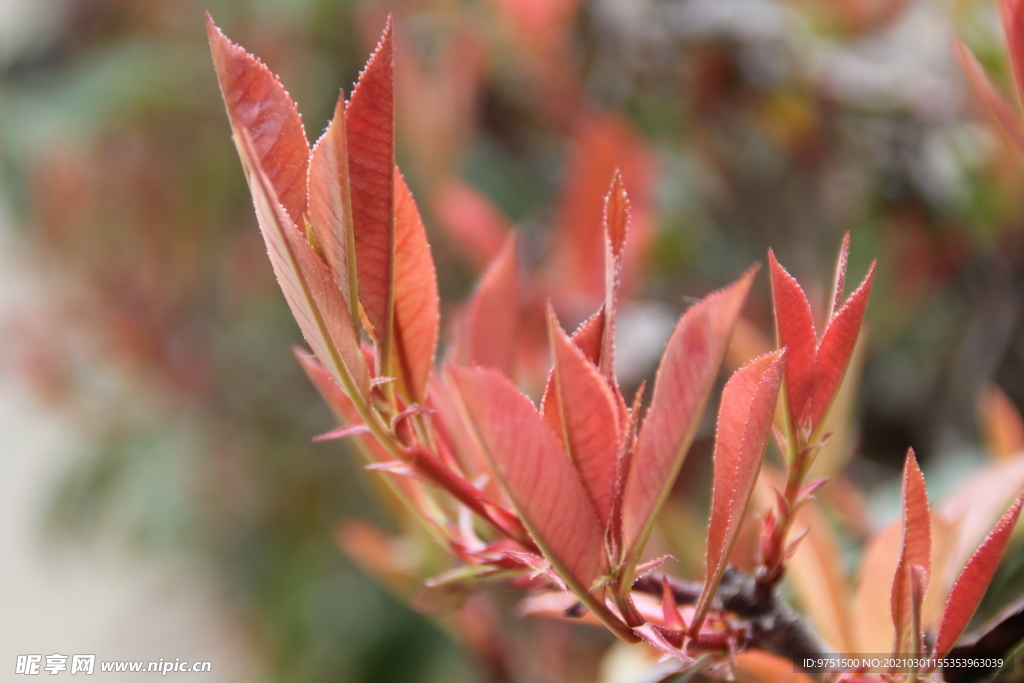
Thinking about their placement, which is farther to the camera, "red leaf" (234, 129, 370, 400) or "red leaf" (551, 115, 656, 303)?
"red leaf" (551, 115, 656, 303)

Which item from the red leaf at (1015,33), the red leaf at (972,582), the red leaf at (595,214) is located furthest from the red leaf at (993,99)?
the red leaf at (595,214)

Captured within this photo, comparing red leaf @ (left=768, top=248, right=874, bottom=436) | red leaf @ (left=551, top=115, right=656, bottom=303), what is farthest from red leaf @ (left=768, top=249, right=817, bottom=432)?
red leaf @ (left=551, top=115, right=656, bottom=303)

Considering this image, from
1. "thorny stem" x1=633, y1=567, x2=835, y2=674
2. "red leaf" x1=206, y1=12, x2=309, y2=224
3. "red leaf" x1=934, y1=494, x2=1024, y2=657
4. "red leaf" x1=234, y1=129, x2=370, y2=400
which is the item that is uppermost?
"red leaf" x1=206, y1=12, x2=309, y2=224

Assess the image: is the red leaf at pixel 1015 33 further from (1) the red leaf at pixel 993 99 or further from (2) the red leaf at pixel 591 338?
(2) the red leaf at pixel 591 338

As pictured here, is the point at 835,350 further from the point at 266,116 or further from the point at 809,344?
the point at 266,116

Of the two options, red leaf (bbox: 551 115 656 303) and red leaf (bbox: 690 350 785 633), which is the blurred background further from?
red leaf (bbox: 690 350 785 633)

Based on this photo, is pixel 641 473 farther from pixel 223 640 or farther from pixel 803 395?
pixel 223 640

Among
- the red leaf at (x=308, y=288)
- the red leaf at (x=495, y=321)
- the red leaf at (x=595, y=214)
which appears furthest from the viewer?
the red leaf at (x=595, y=214)
